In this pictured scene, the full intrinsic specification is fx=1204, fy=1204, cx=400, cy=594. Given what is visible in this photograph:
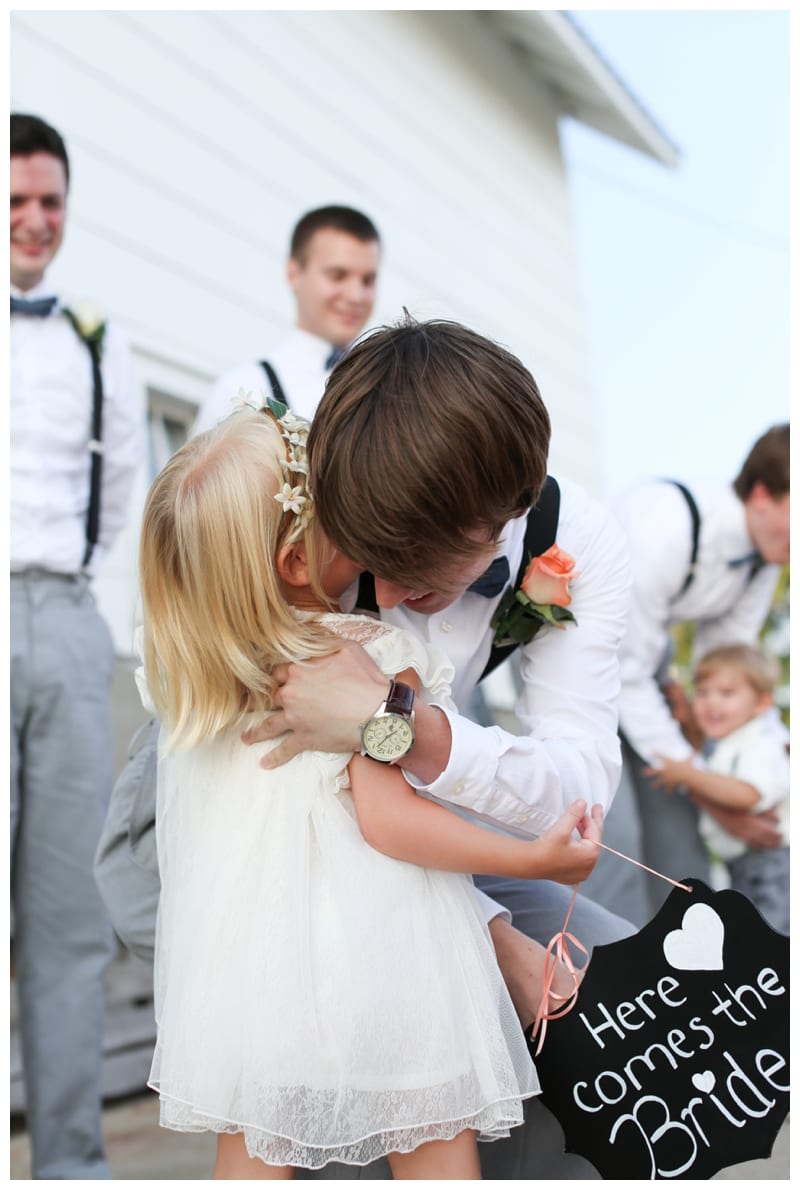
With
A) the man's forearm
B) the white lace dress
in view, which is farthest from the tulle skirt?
the man's forearm

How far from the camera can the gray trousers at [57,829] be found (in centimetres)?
255

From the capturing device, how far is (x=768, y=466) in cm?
335

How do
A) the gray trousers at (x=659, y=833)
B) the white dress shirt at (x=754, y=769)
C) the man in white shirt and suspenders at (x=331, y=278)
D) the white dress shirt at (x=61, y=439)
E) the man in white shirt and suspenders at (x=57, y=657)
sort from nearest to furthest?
the man in white shirt and suspenders at (x=57, y=657)
the white dress shirt at (x=61, y=439)
the man in white shirt and suspenders at (x=331, y=278)
the gray trousers at (x=659, y=833)
the white dress shirt at (x=754, y=769)

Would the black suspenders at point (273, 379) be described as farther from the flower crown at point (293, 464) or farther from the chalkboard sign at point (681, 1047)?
the chalkboard sign at point (681, 1047)

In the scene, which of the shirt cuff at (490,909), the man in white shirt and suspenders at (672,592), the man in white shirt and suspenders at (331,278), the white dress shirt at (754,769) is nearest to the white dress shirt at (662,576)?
the man in white shirt and suspenders at (672,592)

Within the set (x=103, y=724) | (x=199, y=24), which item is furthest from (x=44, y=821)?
(x=199, y=24)

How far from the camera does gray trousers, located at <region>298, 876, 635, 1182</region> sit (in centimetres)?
180

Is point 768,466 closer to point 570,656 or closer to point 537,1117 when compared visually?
point 570,656

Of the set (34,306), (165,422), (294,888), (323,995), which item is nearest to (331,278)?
(34,306)

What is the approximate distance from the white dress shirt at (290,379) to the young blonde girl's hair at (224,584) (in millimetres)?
1068

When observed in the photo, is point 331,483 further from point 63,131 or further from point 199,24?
point 199,24

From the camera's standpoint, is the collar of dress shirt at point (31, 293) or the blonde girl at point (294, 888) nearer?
the blonde girl at point (294, 888)

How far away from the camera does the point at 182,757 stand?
5.84ft

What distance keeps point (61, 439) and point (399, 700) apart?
5.18 feet
